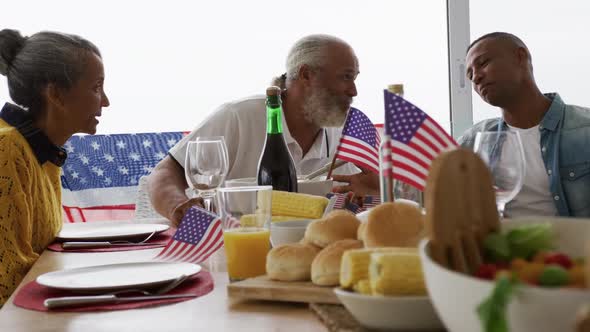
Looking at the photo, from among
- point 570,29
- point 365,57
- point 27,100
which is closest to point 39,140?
point 27,100

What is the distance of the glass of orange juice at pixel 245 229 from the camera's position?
1057 millimetres

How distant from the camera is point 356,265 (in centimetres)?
74

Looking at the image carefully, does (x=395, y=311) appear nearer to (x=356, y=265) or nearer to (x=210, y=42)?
(x=356, y=265)

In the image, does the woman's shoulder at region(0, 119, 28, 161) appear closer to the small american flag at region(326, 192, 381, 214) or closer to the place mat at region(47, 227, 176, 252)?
the place mat at region(47, 227, 176, 252)

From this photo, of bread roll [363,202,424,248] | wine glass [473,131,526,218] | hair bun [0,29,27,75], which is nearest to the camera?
bread roll [363,202,424,248]

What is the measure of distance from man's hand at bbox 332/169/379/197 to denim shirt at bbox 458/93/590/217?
64 centimetres

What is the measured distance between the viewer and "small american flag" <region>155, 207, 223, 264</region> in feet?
4.31

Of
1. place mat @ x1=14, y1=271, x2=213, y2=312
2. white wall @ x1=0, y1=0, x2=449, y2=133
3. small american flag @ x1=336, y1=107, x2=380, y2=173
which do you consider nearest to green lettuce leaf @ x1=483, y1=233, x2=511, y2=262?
place mat @ x1=14, y1=271, x2=213, y2=312

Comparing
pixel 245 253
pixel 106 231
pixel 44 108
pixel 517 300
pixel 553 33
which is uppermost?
pixel 553 33

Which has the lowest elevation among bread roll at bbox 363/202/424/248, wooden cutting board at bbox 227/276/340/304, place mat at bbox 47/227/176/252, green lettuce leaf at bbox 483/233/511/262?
place mat at bbox 47/227/176/252

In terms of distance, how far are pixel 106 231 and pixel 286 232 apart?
778mm

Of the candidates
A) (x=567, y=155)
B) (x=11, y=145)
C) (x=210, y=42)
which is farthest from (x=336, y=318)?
(x=210, y=42)

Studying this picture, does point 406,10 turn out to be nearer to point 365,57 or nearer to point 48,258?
point 365,57

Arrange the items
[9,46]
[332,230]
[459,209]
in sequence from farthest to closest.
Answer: [9,46]
[332,230]
[459,209]
